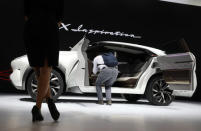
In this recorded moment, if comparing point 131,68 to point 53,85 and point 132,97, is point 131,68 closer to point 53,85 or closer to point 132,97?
point 132,97

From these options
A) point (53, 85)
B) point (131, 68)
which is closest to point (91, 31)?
point (131, 68)

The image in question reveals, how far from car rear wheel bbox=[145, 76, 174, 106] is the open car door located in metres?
0.36

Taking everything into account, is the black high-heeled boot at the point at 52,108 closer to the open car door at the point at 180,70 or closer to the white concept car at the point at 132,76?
the white concept car at the point at 132,76

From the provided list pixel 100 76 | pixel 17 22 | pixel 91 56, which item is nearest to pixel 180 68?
pixel 100 76

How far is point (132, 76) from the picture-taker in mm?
6633

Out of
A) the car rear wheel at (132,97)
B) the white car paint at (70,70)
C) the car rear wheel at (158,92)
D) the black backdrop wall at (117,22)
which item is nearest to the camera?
the white car paint at (70,70)

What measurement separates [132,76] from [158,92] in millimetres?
587

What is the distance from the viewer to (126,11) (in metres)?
9.02

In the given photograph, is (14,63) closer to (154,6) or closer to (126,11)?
A: (126,11)

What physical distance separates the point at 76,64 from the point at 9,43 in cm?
279

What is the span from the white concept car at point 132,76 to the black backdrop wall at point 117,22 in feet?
7.28

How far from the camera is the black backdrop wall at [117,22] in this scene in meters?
8.11

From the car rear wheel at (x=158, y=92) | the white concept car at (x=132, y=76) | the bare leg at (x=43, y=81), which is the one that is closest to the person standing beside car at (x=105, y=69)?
the white concept car at (x=132, y=76)

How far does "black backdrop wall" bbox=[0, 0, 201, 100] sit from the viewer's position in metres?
8.11
